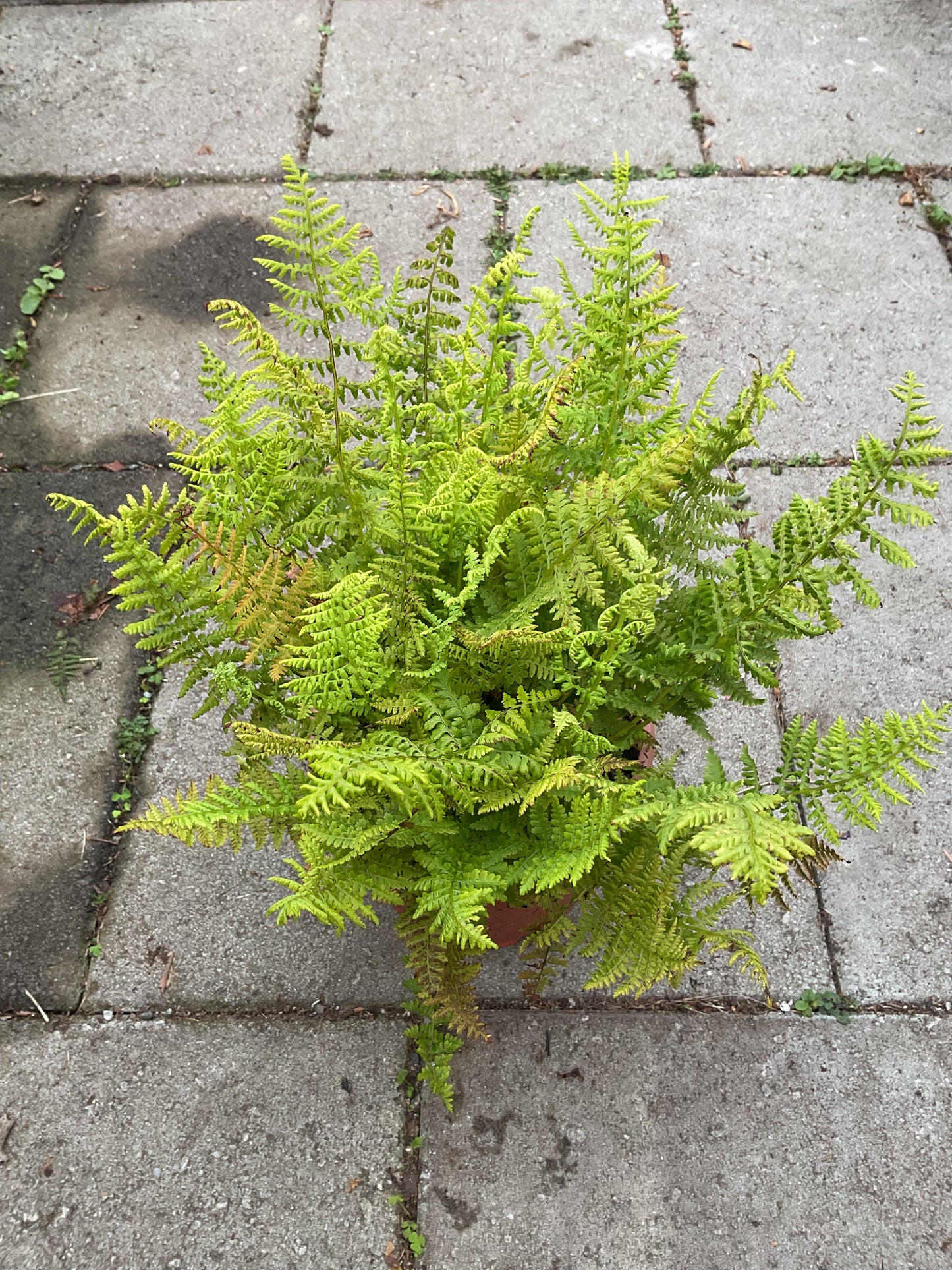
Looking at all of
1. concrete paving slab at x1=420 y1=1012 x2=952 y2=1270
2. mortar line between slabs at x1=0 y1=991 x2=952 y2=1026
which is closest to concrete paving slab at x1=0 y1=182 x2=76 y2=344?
mortar line between slabs at x1=0 y1=991 x2=952 y2=1026

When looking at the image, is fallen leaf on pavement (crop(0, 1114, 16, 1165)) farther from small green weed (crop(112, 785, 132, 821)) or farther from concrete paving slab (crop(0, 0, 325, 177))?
concrete paving slab (crop(0, 0, 325, 177))

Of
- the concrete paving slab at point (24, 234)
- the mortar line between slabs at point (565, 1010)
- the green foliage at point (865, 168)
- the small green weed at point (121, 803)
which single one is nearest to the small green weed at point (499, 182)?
the green foliage at point (865, 168)

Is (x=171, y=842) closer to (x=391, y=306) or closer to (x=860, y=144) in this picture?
(x=391, y=306)

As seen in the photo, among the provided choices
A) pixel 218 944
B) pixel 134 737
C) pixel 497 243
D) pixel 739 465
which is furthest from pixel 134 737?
pixel 497 243

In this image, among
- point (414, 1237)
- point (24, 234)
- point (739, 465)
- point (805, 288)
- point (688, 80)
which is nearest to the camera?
point (414, 1237)

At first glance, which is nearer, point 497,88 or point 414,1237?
point 414,1237

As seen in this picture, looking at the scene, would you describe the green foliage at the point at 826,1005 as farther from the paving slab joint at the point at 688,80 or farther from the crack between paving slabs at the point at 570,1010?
the paving slab joint at the point at 688,80

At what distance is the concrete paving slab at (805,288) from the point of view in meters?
3.34

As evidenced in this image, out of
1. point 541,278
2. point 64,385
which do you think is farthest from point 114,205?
Answer: point 541,278

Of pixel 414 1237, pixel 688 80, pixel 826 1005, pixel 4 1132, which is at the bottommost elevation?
pixel 4 1132

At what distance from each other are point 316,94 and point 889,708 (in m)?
3.51

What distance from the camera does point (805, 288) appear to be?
3.62m

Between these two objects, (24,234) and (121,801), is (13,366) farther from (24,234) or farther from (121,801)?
(121,801)

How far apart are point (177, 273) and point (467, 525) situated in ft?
8.07
